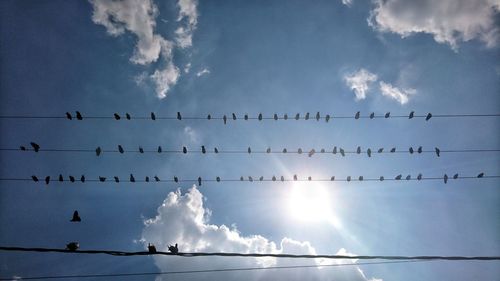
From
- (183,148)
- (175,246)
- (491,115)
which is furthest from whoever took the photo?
(183,148)

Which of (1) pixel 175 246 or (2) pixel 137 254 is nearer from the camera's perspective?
(2) pixel 137 254

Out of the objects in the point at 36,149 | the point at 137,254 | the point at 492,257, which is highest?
the point at 36,149

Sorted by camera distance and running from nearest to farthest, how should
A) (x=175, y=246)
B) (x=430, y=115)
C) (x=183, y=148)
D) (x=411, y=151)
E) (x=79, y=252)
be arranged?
(x=79, y=252)
(x=175, y=246)
(x=430, y=115)
(x=411, y=151)
(x=183, y=148)

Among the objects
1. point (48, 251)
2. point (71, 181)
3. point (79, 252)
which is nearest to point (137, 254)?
point (79, 252)

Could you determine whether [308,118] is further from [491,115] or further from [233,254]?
[233,254]

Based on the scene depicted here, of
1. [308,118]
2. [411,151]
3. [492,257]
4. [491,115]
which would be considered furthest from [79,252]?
[491,115]

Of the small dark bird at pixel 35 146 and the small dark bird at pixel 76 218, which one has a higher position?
the small dark bird at pixel 35 146

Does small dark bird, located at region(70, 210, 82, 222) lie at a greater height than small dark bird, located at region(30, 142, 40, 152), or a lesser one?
lesser

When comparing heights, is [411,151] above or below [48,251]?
above

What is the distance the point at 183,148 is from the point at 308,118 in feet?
20.3

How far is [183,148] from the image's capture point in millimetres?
17438

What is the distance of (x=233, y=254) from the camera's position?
26.3 ft

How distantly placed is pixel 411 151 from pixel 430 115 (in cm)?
187

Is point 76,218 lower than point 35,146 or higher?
lower
